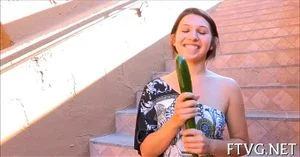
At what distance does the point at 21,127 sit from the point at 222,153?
133 cm

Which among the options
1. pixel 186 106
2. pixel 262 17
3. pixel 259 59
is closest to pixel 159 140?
pixel 186 106

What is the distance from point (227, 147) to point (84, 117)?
149 centimetres

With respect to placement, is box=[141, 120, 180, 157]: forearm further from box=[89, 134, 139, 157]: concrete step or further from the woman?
box=[89, 134, 139, 157]: concrete step

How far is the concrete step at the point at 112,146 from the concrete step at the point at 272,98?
75 centimetres

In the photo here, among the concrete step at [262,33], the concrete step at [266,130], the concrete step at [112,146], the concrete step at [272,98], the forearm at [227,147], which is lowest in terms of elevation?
the concrete step at [112,146]

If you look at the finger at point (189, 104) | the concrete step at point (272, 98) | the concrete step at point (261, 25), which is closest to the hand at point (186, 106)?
the finger at point (189, 104)

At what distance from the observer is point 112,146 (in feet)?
7.07

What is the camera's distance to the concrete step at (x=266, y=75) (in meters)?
2.23

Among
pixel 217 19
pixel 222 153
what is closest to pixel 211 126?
pixel 222 153

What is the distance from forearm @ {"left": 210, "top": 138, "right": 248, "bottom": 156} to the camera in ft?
2.84

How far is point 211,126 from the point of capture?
3.01 ft

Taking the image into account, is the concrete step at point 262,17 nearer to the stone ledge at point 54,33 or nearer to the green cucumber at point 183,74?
the stone ledge at point 54,33

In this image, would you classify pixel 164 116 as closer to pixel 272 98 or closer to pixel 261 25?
pixel 272 98

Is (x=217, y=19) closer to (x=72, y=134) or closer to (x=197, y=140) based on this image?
(x=72, y=134)
